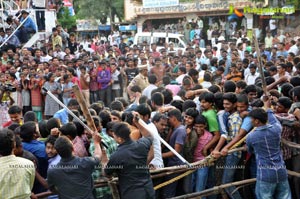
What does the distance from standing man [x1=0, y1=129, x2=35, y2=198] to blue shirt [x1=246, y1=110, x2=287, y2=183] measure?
2.63 m

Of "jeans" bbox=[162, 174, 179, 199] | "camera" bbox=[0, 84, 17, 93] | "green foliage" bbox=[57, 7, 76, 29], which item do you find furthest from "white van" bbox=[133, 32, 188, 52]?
"jeans" bbox=[162, 174, 179, 199]

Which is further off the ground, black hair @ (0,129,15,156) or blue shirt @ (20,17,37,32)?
blue shirt @ (20,17,37,32)

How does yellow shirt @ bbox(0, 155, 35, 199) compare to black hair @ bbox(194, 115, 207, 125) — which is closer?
yellow shirt @ bbox(0, 155, 35, 199)

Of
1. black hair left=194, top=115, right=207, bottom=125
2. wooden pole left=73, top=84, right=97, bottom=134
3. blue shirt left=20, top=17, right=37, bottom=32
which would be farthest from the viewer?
blue shirt left=20, top=17, right=37, bottom=32

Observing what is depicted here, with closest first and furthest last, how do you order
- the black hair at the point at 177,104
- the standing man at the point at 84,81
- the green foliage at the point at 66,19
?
the black hair at the point at 177,104 → the standing man at the point at 84,81 → the green foliage at the point at 66,19

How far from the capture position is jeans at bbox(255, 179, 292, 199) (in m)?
5.94

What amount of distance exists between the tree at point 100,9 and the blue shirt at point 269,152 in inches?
1253

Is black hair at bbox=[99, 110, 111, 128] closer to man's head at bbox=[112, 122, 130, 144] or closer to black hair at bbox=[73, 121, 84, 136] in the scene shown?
black hair at bbox=[73, 121, 84, 136]

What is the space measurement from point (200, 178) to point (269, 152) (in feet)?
3.87

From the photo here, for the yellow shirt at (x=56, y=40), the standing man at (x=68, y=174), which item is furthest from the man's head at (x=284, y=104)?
the yellow shirt at (x=56, y=40)

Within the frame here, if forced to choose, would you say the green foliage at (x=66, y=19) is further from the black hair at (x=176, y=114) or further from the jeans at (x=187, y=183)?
the jeans at (x=187, y=183)

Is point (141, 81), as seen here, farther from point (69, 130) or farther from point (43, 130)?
point (69, 130)

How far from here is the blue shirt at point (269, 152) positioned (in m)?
5.86

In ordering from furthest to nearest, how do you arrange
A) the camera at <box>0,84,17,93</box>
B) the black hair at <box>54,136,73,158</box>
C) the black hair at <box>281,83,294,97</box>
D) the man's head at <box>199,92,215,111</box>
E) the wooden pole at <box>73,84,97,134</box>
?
1. the camera at <box>0,84,17,93</box>
2. the black hair at <box>281,83,294,97</box>
3. the man's head at <box>199,92,215,111</box>
4. the wooden pole at <box>73,84,97,134</box>
5. the black hair at <box>54,136,73,158</box>
